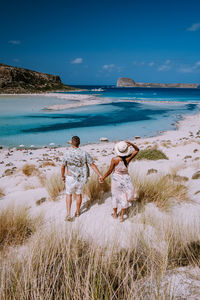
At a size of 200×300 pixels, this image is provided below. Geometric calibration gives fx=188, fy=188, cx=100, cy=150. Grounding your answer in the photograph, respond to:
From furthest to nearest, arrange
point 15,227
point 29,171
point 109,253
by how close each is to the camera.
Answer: point 29,171 → point 15,227 → point 109,253

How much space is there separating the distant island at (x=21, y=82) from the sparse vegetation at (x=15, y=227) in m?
65.7

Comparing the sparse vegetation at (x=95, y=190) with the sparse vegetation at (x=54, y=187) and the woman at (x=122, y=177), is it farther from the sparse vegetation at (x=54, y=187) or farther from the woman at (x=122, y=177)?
the woman at (x=122, y=177)

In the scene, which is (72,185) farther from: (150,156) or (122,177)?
(150,156)

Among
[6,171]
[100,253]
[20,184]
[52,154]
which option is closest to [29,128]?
[52,154]

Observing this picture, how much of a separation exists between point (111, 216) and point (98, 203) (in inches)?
25.2

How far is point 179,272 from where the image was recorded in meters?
2.05

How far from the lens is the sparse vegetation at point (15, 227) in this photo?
290 centimetres

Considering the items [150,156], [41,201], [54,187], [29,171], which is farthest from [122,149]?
[150,156]

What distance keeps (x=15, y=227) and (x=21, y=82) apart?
8034 cm

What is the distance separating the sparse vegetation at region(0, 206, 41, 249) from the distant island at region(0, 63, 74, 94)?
65.7 meters

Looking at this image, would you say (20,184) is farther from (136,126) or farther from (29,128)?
(136,126)

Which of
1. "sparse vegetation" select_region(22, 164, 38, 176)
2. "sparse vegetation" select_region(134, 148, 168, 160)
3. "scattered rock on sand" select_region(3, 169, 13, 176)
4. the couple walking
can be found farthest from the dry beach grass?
"sparse vegetation" select_region(134, 148, 168, 160)

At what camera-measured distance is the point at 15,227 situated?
120 inches

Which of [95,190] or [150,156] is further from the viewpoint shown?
[150,156]
